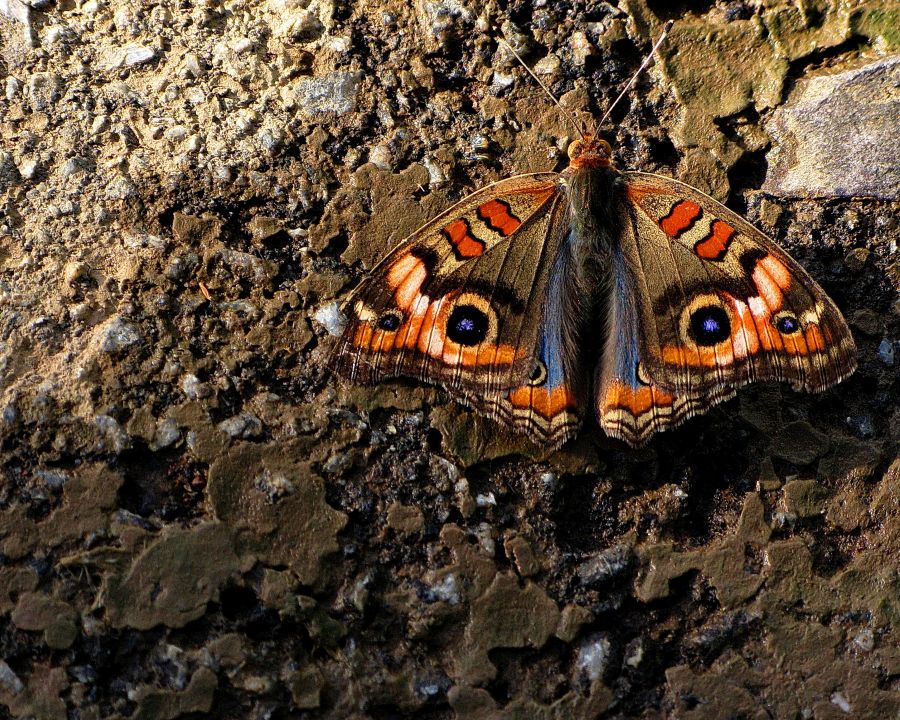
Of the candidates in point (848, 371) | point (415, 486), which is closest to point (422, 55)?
point (415, 486)

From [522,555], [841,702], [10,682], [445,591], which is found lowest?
[10,682]

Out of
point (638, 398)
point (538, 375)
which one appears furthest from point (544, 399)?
point (638, 398)

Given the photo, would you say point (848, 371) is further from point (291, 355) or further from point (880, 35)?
point (291, 355)

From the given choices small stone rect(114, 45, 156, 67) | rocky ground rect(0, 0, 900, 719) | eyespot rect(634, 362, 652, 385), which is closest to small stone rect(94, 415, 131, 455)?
rocky ground rect(0, 0, 900, 719)

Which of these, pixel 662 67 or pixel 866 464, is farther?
pixel 662 67

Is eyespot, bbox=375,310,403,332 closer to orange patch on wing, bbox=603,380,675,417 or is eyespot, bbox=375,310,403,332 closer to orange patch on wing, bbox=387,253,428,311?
orange patch on wing, bbox=387,253,428,311

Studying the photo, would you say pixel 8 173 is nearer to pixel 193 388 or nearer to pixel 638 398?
pixel 193 388
